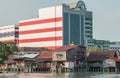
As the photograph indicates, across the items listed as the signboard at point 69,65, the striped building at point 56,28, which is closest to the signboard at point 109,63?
the signboard at point 69,65

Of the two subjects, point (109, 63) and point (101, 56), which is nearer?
point (109, 63)

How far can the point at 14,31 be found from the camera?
639ft

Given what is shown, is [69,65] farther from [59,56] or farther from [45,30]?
[45,30]

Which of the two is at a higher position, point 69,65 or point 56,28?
point 56,28

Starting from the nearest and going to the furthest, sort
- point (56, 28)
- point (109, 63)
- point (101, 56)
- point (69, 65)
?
1. point (69, 65)
2. point (109, 63)
3. point (101, 56)
4. point (56, 28)

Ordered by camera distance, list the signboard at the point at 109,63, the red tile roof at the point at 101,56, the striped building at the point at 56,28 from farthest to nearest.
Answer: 1. the striped building at the point at 56,28
2. the red tile roof at the point at 101,56
3. the signboard at the point at 109,63

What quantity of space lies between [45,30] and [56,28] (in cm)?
646

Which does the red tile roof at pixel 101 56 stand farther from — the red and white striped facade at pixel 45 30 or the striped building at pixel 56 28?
the red and white striped facade at pixel 45 30

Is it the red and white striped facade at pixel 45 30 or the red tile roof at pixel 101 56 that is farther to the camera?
the red and white striped facade at pixel 45 30

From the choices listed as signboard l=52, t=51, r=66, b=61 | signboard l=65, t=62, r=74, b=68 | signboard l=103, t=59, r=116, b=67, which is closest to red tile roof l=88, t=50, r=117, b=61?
signboard l=103, t=59, r=116, b=67

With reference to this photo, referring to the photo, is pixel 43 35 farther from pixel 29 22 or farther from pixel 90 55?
pixel 90 55

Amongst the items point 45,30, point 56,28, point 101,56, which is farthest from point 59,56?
point 45,30

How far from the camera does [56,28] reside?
164 m

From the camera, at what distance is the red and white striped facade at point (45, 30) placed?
162500 mm
